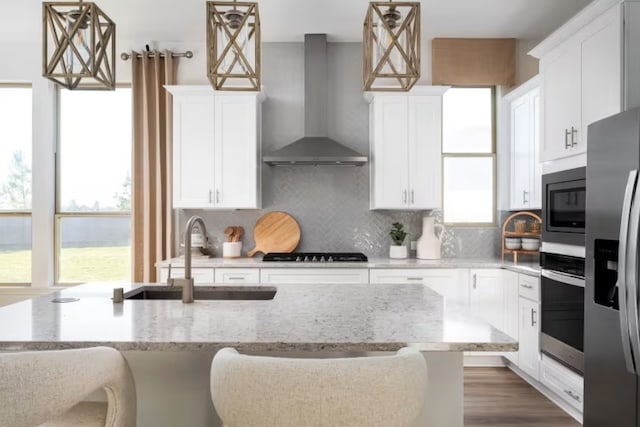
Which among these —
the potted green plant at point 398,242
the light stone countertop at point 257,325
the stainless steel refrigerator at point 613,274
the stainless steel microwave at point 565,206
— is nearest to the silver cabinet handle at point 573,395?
the stainless steel refrigerator at point 613,274

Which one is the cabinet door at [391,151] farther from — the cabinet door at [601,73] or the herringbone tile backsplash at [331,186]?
the cabinet door at [601,73]

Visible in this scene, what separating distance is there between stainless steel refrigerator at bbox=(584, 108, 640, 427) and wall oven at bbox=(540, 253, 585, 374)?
0.26 meters

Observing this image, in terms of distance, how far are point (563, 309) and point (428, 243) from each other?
1483 millimetres

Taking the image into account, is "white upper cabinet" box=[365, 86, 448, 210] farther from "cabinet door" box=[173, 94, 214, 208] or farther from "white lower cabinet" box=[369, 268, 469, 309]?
"cabinet door" box=[173, 94, 214, 208]

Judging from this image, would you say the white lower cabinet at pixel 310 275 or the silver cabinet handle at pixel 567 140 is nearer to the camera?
the silver cabinet handle at pixel 567 140

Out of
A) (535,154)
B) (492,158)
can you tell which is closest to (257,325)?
(535,154)

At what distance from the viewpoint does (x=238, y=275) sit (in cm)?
367

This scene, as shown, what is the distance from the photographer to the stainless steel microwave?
2.48 metres

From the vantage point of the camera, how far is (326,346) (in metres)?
1.30

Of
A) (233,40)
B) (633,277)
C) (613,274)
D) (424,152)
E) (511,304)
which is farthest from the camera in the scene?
(424,152)

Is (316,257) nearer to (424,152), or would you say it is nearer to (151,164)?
(424,152)

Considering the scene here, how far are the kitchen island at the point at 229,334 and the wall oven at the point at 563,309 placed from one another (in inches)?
43.6

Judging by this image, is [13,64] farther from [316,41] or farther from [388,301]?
[388,301]

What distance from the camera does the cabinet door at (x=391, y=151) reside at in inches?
155
